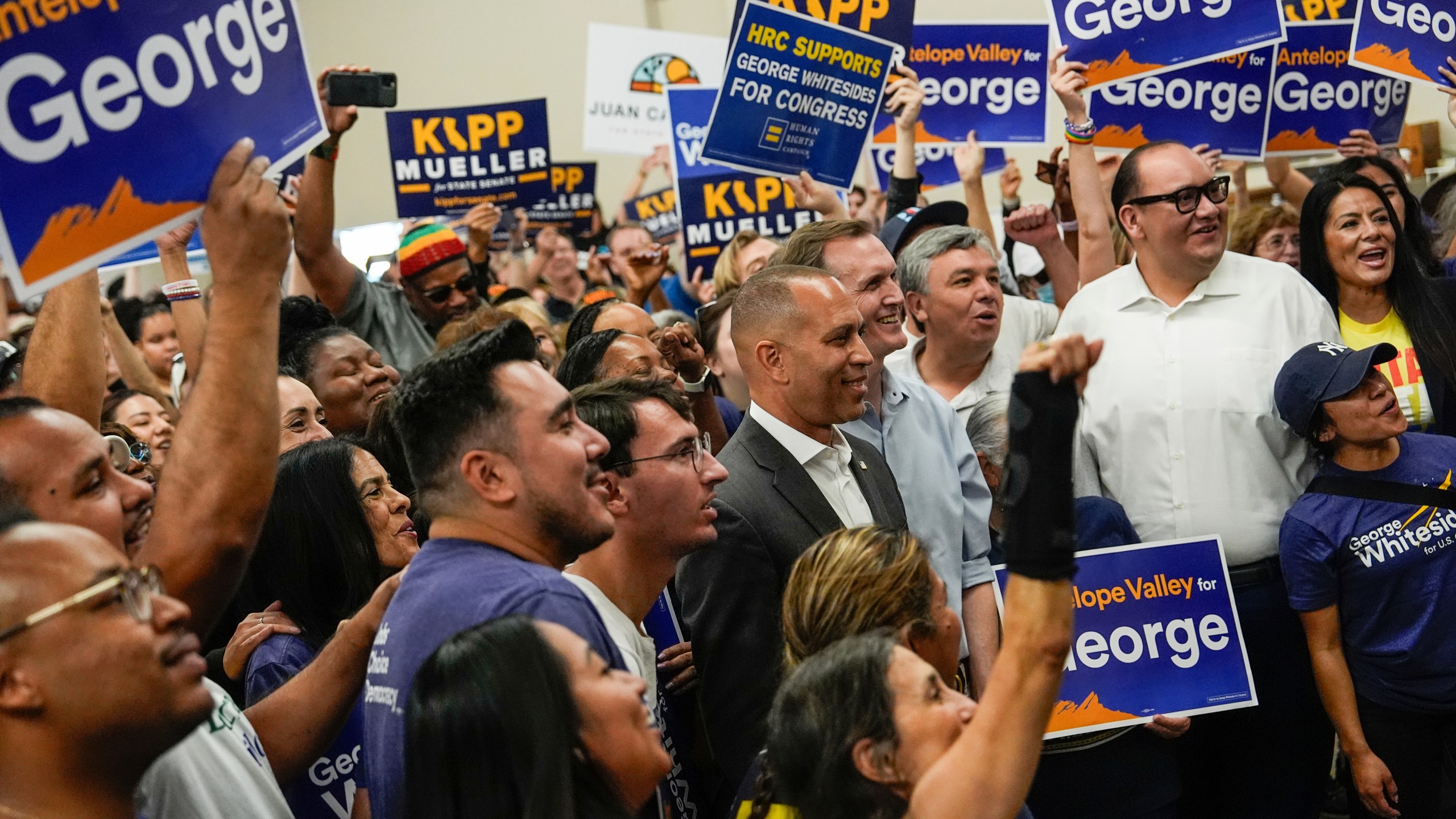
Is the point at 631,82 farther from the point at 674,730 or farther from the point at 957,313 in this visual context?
the point at 674,730

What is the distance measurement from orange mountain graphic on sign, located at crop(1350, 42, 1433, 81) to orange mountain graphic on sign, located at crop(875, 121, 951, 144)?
166cm

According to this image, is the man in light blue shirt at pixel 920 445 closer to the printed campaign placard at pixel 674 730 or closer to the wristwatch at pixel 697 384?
the wristwatch at pixel 697 384

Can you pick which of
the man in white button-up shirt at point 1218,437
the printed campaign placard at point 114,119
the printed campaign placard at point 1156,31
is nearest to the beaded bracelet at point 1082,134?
the printed campaign placard at point 1156,31

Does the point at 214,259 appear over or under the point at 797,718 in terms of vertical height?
over

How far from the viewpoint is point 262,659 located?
2576mm

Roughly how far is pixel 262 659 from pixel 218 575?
2.21 ft

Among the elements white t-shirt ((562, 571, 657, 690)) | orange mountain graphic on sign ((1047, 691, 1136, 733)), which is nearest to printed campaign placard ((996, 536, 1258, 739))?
orange mountain graphic on sign ((1047, 691, 1136, 733))

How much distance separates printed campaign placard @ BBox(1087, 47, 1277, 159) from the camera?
504 cm

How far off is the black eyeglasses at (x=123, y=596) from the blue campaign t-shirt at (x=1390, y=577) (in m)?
2.78

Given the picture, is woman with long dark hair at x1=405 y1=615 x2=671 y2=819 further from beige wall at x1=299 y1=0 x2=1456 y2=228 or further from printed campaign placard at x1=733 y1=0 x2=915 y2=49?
beige wall at x1=299 y1=0 x2=1456 y2=228

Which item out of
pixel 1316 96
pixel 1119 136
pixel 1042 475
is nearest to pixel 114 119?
pixel 1042 475

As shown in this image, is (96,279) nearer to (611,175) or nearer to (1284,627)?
(1284,627)

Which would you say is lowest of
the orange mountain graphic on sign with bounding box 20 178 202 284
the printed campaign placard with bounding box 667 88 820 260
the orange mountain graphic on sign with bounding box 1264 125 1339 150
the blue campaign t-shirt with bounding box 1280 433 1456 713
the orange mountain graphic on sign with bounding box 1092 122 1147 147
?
the blue campaign t-shirt with bounding box 1280 433 1456 713

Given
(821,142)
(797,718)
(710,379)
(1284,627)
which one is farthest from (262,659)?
(821,142)
